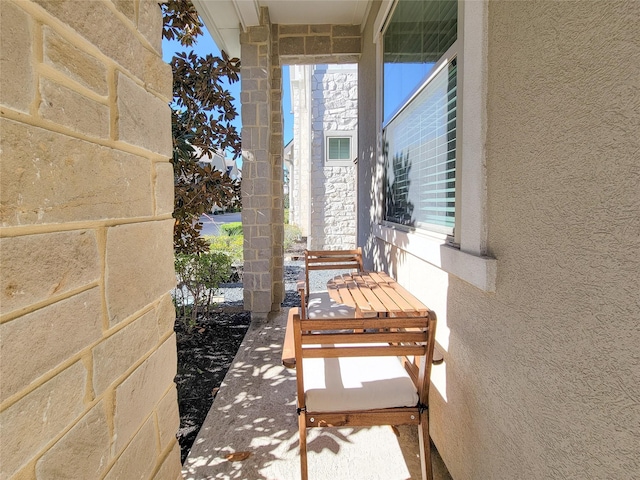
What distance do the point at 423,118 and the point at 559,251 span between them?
5.30ft

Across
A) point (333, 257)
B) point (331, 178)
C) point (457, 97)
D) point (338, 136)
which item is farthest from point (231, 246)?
point (457, 97)

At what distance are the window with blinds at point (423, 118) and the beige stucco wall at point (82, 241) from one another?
150cm

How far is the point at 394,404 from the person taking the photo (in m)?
1.54

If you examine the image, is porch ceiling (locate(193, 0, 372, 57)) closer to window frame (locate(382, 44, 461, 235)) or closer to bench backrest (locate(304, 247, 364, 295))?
window frame (locate(382, 44, 461, 235))

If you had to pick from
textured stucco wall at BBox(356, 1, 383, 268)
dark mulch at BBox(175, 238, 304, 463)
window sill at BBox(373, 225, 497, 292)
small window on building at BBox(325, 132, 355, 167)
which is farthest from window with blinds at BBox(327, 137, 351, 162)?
window sill at BBox(373, 225, 497, 292)

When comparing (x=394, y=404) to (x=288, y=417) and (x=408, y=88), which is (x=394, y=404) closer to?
(x=288, y=417)

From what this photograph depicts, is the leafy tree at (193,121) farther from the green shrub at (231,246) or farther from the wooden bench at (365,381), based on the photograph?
the green shrub at (231,246)

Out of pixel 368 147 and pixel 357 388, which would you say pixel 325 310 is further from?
pixel 368 147

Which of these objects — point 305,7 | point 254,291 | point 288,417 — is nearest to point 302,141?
point 305,7

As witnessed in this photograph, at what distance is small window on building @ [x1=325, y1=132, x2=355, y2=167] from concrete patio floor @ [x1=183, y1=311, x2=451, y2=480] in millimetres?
7117

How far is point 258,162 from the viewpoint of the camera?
13.9 feet

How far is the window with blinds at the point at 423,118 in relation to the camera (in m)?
1.91

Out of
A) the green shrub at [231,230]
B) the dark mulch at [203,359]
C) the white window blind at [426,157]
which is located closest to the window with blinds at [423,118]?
the white window blind at [426,157]

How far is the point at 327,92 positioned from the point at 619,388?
29.8 ft
